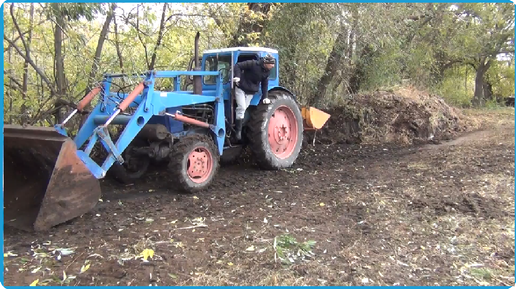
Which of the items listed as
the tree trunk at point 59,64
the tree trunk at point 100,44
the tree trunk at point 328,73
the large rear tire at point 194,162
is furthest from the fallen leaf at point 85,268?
the tree trunk at point 328,73

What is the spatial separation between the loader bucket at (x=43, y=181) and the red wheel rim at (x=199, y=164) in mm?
1293

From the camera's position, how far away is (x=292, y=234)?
3953 mm

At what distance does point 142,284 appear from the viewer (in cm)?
306

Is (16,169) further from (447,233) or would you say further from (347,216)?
(447,233)

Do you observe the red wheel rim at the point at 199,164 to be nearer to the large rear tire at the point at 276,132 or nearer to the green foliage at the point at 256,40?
the large rear tire at the point at 276,132

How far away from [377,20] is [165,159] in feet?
19.7

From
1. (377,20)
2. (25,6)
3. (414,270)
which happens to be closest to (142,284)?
(414,270)

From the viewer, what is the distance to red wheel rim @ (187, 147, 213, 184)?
208 inches

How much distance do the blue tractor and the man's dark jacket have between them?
161 mm

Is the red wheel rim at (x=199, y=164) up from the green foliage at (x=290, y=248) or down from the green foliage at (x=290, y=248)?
up

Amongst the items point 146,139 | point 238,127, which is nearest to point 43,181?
point 146,139

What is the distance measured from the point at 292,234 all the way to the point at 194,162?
72.0 inches

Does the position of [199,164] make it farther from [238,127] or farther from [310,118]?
[310,118]

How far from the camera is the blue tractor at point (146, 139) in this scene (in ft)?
13.4
